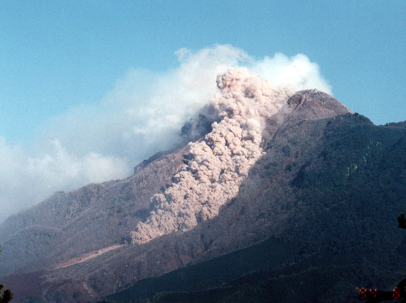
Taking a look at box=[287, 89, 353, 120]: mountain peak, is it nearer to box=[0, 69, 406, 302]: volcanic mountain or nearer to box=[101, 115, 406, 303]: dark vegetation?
box=[0, 69, 406, 302]: volcanic mountain

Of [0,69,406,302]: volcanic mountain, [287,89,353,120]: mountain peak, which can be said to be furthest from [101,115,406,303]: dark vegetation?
[287,89,353,120]: mountain peak

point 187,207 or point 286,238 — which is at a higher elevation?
point 187,207

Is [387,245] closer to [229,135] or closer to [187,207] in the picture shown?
[187,207]

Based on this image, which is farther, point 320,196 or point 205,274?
point 320,196

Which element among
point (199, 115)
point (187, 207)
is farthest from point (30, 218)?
point (187, 207)

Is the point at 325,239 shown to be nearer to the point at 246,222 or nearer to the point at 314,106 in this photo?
the point at 246,222

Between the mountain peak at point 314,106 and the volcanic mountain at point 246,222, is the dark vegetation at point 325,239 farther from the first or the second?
the mountain peak at point 314,106

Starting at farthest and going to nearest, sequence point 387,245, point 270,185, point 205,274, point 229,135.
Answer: point 229,135, point 270,185, point 205,274, point 387,245

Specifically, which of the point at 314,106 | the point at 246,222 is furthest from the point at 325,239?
the point at 314,106

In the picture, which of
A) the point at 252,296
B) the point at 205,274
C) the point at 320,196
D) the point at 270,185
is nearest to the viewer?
the point at 252,296

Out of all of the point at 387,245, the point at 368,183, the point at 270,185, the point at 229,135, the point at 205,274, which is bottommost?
the point at 387,245
